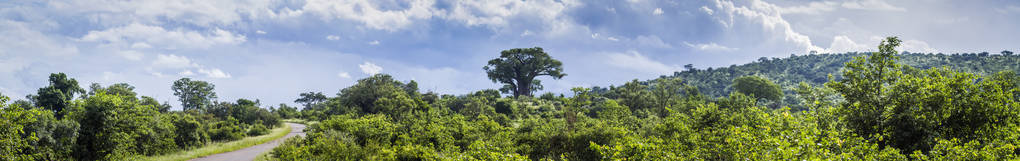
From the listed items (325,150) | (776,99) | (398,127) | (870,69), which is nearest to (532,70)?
(776,99)

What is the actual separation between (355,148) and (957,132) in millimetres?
17117

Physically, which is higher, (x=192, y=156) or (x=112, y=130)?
(x=112, y=130)

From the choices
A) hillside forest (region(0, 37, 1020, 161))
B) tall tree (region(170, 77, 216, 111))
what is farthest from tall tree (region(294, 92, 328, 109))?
hillside forest (region(0, 37, 1020, 161))

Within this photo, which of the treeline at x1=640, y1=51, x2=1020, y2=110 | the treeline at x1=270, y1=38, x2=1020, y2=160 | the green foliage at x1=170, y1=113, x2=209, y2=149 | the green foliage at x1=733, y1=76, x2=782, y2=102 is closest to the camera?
the treeline at x1=270, y1=38, x2=1020, y2=160

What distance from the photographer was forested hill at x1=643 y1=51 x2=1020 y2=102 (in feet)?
372

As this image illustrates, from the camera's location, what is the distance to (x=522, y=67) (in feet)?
240

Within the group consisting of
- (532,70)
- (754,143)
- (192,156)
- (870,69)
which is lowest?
(192,156)

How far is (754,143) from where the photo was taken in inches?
275

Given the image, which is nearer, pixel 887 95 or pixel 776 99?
pixel 887 95

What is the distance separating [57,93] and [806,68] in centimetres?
19134

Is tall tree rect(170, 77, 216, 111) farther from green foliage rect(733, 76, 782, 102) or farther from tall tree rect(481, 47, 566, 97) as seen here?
green foliage rect(733, 76, 782, 102)

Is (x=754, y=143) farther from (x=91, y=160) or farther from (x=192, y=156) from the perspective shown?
(x=192, y=156)

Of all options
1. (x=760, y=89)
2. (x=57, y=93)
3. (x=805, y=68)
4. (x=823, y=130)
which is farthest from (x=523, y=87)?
(x=805, y=68)

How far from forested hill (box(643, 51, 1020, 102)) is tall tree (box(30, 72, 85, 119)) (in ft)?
400
